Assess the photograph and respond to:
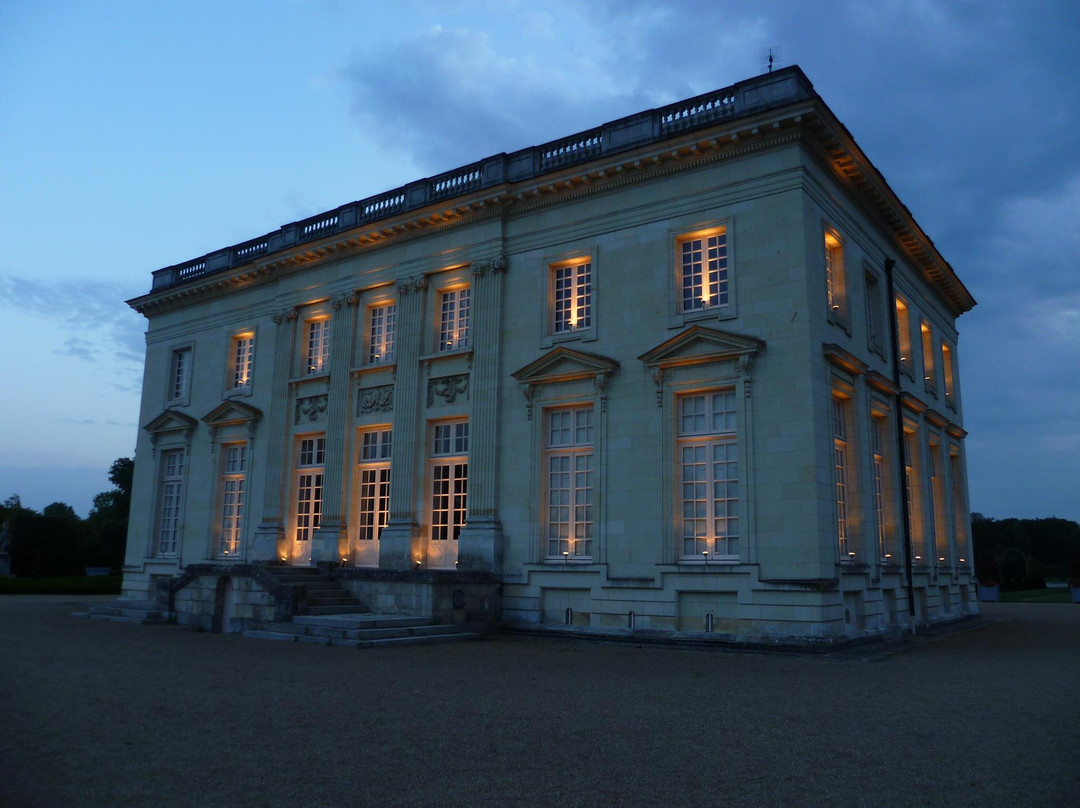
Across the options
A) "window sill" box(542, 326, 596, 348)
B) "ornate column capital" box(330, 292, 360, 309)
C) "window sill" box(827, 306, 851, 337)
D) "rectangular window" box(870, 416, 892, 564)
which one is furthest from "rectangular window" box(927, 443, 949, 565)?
"ornate column capital" box(330, 292, 360, 309)

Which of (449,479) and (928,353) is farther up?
(928,353)

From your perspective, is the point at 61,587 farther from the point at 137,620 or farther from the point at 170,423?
the point at 137,620

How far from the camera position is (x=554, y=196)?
63.1ft

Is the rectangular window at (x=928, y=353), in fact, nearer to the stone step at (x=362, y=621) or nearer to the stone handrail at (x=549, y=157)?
the stone handrail at (x=549, y=157)

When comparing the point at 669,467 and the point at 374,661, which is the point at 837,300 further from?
the point at 374,661

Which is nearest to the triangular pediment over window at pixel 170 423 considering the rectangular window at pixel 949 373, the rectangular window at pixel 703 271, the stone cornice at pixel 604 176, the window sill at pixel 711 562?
the stone cornice at pixel 604 176

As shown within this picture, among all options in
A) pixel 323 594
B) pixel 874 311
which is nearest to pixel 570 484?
pixel 323 594

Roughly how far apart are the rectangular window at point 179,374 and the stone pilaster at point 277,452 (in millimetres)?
4631

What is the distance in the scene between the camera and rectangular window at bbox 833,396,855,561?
16.3 m

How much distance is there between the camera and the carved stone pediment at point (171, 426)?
1011 inches

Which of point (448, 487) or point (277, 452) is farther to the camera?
point (277, 452)

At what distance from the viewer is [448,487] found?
2012 centimetres

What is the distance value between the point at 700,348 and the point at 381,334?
939 cm

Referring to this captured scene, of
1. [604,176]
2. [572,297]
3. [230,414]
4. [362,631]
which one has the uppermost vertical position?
[604,176]
